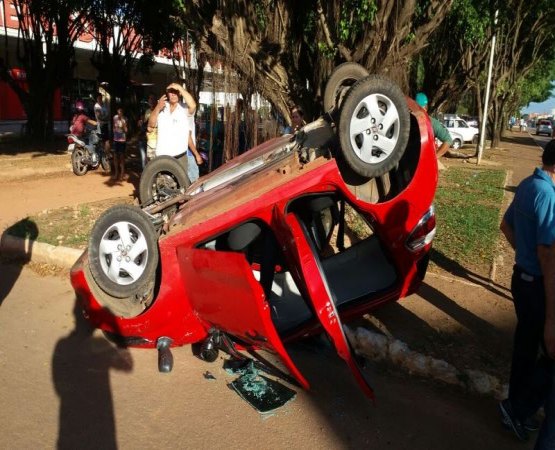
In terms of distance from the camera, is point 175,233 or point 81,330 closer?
point 175,233

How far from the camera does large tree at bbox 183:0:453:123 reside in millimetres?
7738

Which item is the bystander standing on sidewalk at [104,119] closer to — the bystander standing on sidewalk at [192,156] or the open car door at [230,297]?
the bystander standing on sidewalk at [192,156]

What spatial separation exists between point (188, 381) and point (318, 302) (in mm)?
1261

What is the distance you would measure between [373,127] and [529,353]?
1.78 metres

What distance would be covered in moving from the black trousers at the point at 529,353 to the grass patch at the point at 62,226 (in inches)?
192

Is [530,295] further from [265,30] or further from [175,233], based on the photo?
[265,30]

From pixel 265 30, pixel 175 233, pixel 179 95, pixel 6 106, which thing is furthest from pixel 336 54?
pixel 6 106

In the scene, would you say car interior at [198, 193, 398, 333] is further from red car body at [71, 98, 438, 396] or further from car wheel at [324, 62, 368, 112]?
car wheel at [324, 62, 368, 112]

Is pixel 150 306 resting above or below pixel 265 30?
below

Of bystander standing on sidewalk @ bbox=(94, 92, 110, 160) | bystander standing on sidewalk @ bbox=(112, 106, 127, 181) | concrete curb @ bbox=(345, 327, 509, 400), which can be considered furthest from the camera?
bystander standing on sidewalk @ bbox=(94, 92, 110, 160)

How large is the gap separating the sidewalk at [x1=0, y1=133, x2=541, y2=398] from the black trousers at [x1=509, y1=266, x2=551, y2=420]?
435 mm

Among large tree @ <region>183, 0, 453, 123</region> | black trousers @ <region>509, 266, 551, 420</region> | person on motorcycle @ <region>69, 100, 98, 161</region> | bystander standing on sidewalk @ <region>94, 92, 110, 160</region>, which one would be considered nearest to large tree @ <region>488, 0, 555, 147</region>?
large tree @ <region>183, 0, 453, 123</region>

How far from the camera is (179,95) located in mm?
7012

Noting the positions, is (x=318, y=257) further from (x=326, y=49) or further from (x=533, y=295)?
(x=326, y=49)
